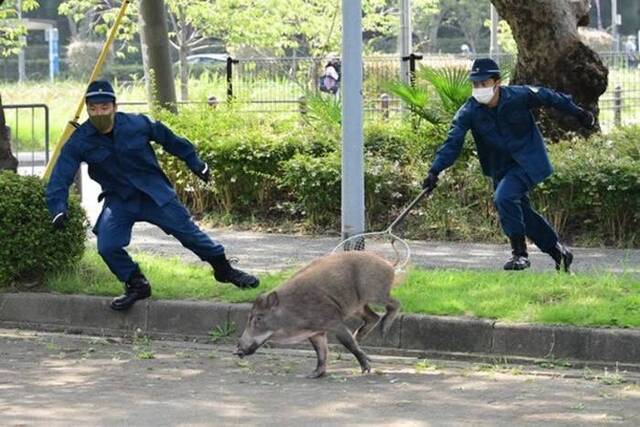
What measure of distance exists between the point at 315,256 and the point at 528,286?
337cm

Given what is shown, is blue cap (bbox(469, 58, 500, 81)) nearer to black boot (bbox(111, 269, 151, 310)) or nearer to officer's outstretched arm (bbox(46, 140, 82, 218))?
black boot (bbox(111, 269, 151, 310))

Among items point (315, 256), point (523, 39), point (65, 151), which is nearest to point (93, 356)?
point (65, 151)

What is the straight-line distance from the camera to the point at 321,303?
27.7ft

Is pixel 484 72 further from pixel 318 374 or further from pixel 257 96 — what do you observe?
pixel 257 96

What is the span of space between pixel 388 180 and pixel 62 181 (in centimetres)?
494

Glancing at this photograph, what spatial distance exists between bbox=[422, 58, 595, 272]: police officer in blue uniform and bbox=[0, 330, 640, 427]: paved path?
215 cm

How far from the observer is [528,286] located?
32.4ft

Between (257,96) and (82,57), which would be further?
(82,57)

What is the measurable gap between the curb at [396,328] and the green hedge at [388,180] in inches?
170

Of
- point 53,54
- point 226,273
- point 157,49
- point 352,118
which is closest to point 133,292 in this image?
point 226,273

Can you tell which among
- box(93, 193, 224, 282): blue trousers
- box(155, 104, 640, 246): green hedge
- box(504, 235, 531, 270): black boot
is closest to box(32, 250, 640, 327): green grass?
box(504, 235, 531, 270): black boot

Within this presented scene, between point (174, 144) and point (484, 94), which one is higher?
point (484, 94)

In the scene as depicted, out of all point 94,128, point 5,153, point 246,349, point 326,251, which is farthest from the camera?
point 326,251

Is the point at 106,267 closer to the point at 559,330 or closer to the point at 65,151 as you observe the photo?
the point at 65,151
